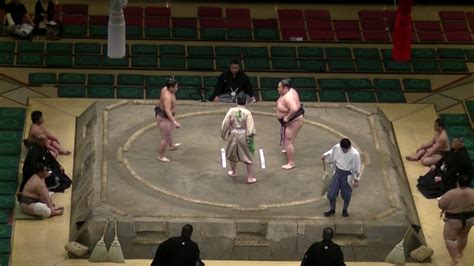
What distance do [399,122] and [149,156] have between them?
3331 mm

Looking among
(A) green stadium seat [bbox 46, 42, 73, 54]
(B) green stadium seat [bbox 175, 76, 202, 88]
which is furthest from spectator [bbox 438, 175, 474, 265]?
(A) green stadium seat [bbox 46, 42, 73, 54]

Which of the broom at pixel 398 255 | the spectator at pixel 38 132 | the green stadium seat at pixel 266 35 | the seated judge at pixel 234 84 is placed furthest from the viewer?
the green stadium seat at pixel 266 35

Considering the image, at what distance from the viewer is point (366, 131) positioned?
16.7 m

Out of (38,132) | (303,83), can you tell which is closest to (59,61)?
(38,132)

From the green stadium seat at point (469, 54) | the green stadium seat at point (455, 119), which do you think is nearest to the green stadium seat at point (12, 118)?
the green stadium seat at point (455, 119)

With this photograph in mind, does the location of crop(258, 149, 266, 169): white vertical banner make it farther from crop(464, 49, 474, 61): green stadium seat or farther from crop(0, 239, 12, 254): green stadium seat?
crop(464, 49, 474, 61): green stadium seat

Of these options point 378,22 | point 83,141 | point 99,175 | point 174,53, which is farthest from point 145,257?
point 378,22

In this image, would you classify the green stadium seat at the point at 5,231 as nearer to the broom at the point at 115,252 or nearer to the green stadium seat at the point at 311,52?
the broom at the point at 115,252

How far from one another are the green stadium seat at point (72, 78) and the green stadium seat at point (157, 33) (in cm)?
137

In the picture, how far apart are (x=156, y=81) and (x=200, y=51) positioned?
102 cm

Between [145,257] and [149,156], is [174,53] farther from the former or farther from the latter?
[145,257]

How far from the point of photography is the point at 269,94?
1809 cm

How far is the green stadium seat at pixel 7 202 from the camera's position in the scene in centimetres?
1521

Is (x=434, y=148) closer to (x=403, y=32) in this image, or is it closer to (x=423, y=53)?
(x=403, y=32)
